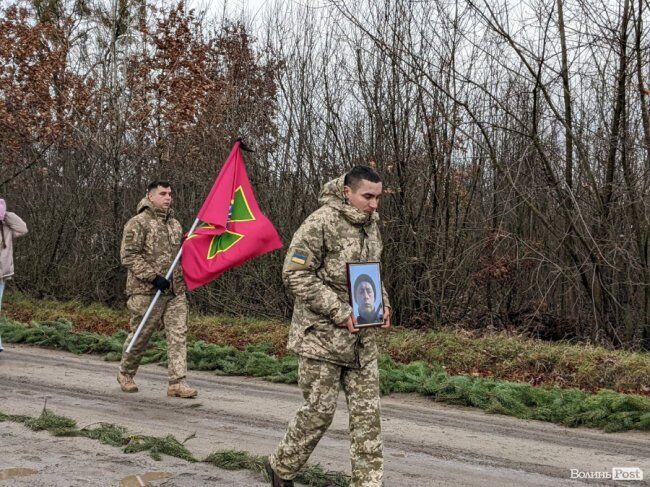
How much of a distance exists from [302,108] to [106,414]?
27.5ft

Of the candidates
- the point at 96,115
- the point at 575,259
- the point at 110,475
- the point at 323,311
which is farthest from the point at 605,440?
the point at 96,115

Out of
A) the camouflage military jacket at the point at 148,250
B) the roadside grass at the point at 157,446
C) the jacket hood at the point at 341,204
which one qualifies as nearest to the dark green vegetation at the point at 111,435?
the roadside grass at the point at 157,446

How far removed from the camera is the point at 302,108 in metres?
15.1

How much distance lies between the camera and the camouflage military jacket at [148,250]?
29.8 ft

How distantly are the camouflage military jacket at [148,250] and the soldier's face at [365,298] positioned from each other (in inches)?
169

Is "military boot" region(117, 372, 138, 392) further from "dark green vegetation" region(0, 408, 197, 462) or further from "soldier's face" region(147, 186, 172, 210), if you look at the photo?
"soldier's face" region(147, 186, 172, 210)

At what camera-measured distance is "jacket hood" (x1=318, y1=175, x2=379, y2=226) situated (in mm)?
5250

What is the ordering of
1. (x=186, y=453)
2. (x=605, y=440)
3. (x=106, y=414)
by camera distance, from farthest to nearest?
(x=106, y=414), (x=605, y=440), (x=186, y=453)

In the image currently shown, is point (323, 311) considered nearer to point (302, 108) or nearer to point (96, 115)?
point (302, 108)

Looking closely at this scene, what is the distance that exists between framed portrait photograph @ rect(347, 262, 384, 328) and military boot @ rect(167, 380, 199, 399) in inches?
167

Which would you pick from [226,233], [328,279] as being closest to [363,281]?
[328,279]

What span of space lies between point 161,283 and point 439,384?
10.8 feet

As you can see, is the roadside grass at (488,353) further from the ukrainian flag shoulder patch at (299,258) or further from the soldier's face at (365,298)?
the ukrainian flag shoulder patch at (299,258)

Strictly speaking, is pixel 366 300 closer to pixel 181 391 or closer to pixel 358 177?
pixel 358 177
